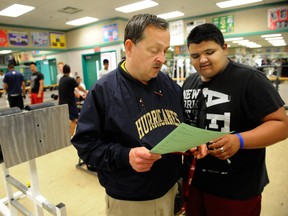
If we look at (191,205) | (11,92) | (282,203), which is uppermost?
(11,92)

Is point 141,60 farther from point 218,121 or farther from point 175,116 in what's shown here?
point 218,121

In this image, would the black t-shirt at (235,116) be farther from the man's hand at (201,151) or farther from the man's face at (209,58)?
the man's hand at (201,151)

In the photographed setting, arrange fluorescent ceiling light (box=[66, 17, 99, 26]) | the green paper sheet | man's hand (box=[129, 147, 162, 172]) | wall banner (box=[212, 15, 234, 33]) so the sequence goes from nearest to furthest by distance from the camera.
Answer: the green paper sheet
man's hand (box=[129, 147, 162, 172])
wall banner (box=[212, 15, 234, 33])
fluorescent ceiling light (box=[66, 17, 99, 26])

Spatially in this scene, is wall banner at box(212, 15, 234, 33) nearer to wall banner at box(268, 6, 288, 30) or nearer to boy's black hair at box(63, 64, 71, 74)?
wall banner at box(268, 6, 288, 30)

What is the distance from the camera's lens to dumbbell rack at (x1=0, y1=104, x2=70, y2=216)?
1425mm

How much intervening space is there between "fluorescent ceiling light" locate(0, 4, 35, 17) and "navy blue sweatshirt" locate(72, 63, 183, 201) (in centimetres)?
629

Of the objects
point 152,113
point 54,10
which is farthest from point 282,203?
point 54,10

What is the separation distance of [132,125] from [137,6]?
246 inches

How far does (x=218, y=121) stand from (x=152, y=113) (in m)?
0.39

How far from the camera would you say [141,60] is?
0.95 meters

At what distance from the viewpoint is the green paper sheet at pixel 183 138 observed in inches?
25.7

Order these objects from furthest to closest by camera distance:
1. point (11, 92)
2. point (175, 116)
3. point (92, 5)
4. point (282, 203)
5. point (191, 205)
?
point (92, 5) → point (11, 92) → point (282, 203) → point (191, 205) → point (175, 116)

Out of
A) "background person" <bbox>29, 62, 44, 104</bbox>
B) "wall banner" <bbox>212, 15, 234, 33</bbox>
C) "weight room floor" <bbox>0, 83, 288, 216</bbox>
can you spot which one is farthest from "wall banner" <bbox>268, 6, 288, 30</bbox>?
"background person" <bbox>29, 62, 44, 104</bbox>

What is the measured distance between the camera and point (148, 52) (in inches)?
36.8
